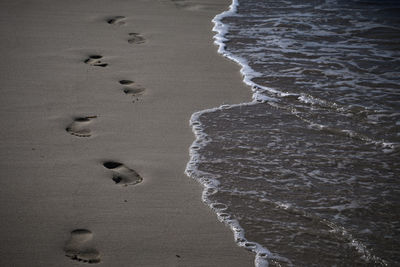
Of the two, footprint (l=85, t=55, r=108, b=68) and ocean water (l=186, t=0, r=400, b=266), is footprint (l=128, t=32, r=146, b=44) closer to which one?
footprint (l=85, t=55, r=108, b=68)

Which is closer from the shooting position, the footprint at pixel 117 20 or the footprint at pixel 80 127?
the footprint at pixel 80 127

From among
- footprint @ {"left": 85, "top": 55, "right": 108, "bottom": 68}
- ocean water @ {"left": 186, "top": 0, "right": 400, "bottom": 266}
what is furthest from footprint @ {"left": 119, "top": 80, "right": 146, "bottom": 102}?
ocean water @ {"left": 186, "top": 0, "right": 400, "bottom": 266}

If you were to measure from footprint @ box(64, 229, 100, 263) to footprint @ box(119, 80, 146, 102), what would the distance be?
64.3 inches

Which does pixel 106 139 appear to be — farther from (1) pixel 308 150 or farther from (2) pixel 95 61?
(2) pixel 95 61

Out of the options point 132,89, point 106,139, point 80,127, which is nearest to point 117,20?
point 132,89

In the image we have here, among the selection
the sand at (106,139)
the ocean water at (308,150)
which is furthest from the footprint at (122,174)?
the ocean water at (308,150)

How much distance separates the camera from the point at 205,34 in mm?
5430

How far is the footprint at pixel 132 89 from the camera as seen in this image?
12.8 feet

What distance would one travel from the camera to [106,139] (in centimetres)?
322

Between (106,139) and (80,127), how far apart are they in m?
0.26

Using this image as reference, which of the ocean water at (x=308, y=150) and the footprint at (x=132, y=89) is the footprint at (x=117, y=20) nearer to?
the ocean water at (x=308, y=150)

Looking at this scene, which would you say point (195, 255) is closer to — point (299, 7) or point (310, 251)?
point (310, 251)

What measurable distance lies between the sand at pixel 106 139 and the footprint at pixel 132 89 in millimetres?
17

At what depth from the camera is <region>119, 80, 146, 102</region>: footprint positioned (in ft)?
12.8
